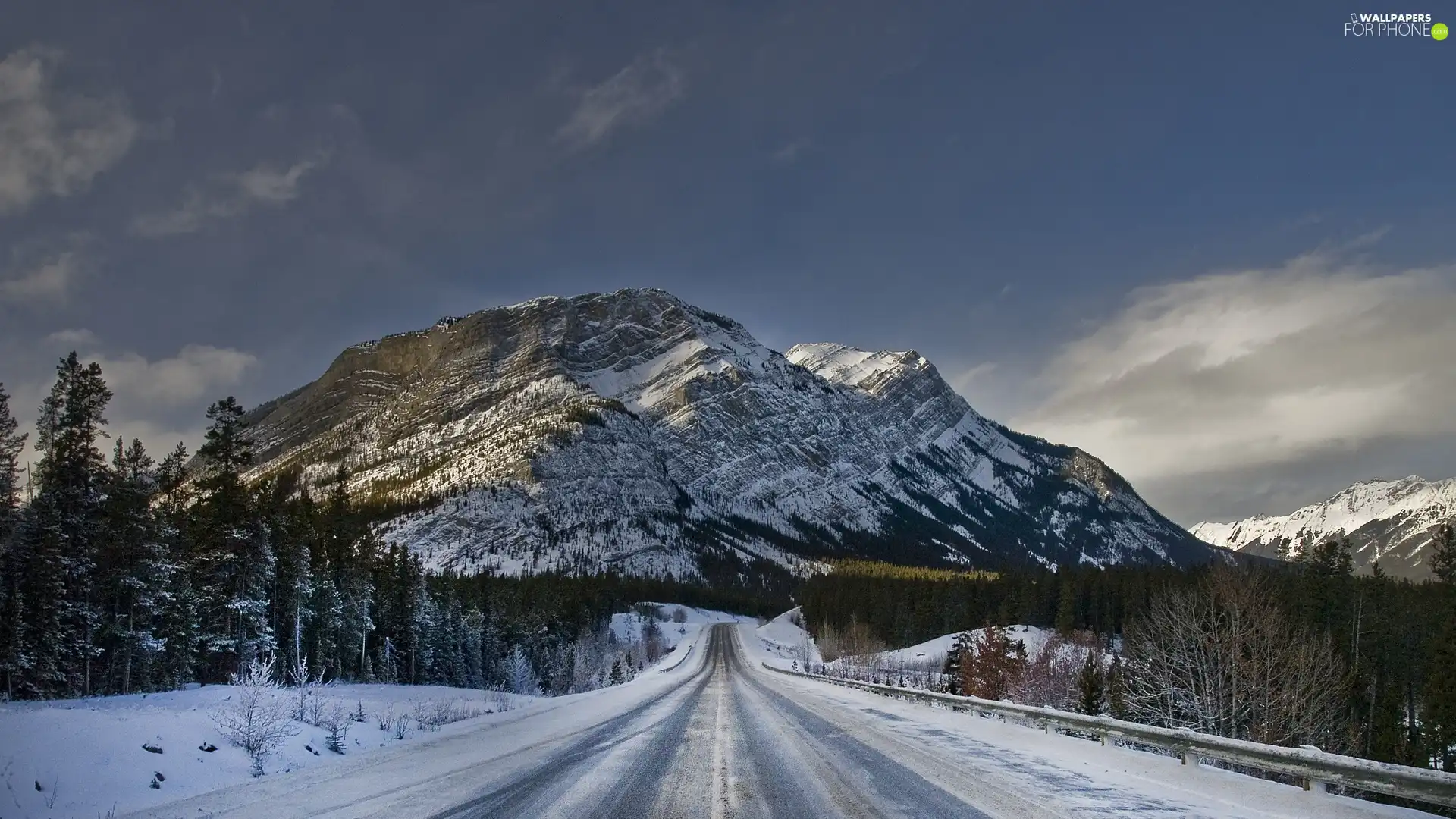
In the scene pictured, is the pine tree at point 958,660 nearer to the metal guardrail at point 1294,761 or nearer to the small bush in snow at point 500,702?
the small bush in snow at point 500,702

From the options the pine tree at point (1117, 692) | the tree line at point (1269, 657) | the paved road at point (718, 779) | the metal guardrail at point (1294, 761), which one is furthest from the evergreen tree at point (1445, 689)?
the paved road at point (718, 779)

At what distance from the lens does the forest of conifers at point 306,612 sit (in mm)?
32062

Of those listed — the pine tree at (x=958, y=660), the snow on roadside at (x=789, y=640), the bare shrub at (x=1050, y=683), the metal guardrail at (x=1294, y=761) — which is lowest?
the snow on roadside at (x=789, y=640)

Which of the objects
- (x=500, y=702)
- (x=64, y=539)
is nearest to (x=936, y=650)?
(x=500, y=702)

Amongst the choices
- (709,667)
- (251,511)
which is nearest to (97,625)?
(251,511)

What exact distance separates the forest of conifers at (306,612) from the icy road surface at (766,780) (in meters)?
22.1

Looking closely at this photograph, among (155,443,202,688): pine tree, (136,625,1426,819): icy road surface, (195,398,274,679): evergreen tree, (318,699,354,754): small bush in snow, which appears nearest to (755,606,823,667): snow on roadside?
(195,398,274,679): evergreen tree

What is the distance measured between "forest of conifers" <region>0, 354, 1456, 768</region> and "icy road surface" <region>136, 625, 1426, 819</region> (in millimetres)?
22127

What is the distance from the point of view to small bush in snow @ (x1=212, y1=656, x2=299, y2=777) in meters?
13.2

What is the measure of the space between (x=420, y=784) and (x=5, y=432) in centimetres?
3181

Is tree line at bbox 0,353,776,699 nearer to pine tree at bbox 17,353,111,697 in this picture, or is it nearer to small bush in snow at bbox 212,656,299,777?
pine tree at bbox 17,353,111,697

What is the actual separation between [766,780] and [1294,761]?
6550 millimetres

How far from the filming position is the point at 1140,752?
12.9m

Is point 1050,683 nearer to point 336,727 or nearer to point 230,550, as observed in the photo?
point 336,727
